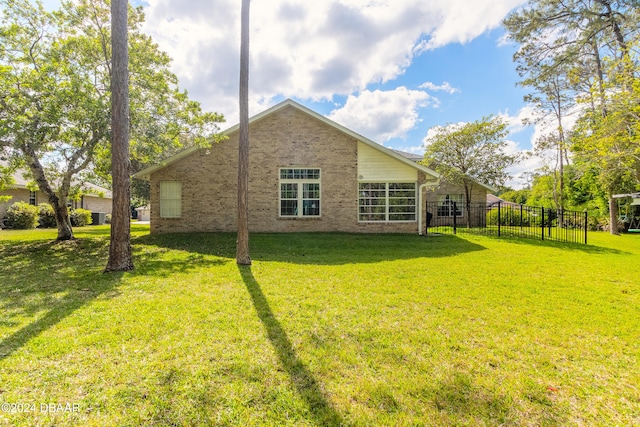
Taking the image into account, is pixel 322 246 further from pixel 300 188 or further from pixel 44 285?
pixel 44 285

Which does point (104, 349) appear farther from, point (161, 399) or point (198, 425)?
point (198, 425)

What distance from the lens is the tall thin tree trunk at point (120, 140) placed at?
252 inches

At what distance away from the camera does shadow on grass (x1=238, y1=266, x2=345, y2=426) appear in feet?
7.20

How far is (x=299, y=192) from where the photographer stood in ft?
45.1

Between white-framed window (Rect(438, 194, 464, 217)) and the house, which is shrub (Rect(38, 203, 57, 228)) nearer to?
the house

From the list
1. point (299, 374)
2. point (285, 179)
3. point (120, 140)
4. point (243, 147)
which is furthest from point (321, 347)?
point (285, 179)

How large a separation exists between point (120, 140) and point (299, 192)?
806 cm

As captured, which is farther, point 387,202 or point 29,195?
point 29,195

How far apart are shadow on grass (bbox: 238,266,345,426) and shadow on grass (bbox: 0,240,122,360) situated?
2.72 metres

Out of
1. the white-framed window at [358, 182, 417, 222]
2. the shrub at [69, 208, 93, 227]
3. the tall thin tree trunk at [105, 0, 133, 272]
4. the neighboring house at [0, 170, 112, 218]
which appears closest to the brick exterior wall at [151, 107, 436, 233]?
the white-framed window at [358, 182, 417, 222]

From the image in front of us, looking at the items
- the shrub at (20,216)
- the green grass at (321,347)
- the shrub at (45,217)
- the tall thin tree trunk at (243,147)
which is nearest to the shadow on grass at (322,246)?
the tall thin tree trunk at (243,147)

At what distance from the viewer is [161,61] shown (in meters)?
12.6

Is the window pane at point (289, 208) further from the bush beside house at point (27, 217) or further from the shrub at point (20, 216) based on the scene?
the shrub at point (20, 216)

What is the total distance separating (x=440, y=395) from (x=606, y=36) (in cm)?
2054
